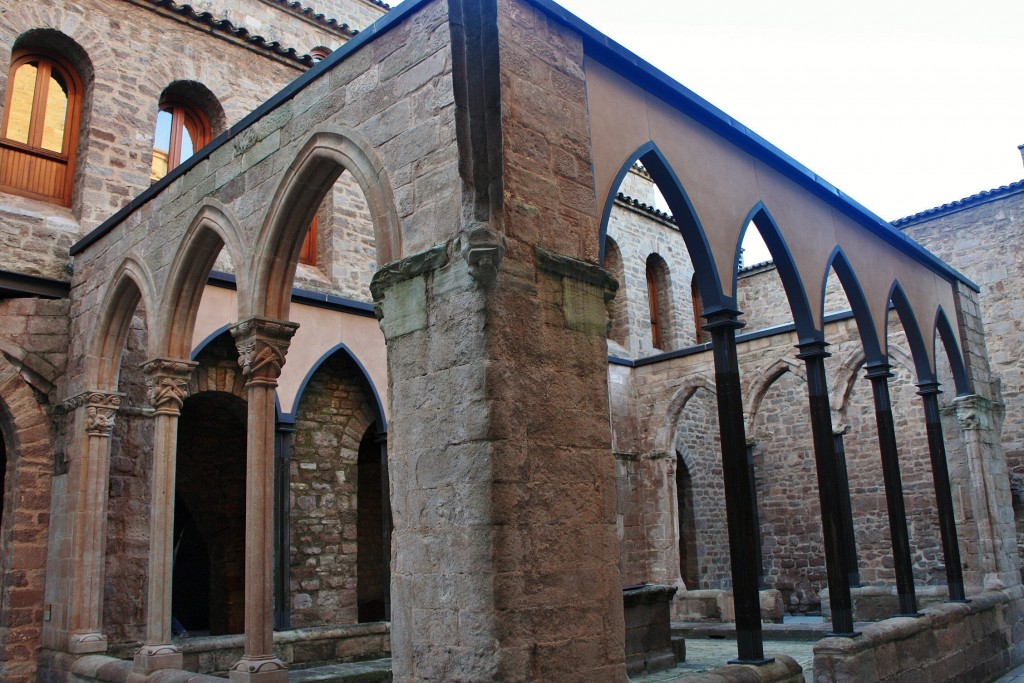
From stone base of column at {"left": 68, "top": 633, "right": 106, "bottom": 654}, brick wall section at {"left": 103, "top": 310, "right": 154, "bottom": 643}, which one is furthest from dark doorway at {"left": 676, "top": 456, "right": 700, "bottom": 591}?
stone base of column at {"left": 68, "top": 633, "right": 106, "bottom": 654}

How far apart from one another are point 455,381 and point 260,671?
248cm

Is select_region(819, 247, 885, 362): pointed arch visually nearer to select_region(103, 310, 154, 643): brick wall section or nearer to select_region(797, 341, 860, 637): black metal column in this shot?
select_region(797, 341, 860, 637): black metal column

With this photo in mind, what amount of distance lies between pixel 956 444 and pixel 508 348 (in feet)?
25.5

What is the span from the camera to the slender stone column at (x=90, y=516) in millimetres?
7109

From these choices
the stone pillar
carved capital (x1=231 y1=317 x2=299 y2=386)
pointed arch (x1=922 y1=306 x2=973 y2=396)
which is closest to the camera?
carved capital (x1=231 y1=317 x2=299 y2=386)

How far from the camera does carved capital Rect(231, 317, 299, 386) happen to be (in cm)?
586

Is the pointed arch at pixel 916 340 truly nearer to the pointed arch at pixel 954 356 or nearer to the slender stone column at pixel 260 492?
the pointed arch at pixel 954 356

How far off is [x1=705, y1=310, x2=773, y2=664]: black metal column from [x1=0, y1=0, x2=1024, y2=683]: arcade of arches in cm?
2

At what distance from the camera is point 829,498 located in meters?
7.04

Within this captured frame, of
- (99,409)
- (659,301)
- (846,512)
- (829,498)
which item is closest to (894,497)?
(829,498)

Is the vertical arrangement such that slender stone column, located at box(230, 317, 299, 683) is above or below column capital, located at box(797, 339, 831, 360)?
below

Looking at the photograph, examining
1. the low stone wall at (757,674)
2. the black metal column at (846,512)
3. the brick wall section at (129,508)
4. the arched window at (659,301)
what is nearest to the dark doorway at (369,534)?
the brick wall section at (129,508)

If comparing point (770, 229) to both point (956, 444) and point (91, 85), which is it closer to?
point (956, 444)

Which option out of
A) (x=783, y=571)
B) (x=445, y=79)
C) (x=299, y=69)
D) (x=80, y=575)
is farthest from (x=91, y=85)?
(x=783, y=571)
